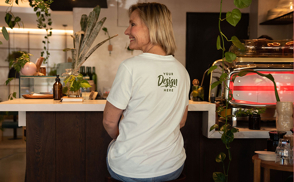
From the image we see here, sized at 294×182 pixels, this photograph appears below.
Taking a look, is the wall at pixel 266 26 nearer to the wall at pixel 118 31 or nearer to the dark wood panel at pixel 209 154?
the wall at pixel 118 31

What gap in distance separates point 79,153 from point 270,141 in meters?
1.33

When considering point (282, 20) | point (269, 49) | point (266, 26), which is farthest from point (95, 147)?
point (266, 26)

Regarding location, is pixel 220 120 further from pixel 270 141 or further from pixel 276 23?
pixel 276 23

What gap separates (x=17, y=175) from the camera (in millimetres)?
3381

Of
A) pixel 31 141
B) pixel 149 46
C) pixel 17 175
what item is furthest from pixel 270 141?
pixel 17 175

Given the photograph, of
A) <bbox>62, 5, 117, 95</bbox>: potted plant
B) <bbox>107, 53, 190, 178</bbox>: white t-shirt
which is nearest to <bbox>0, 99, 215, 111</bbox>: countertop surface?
<bbox>62, 5, 117, 95</bbox>: potted plant

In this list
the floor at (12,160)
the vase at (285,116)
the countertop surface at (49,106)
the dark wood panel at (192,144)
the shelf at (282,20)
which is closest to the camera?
the vase at (285,116)

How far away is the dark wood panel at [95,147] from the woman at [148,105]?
855 mm

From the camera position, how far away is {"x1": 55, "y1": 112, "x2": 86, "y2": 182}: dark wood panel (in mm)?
2018

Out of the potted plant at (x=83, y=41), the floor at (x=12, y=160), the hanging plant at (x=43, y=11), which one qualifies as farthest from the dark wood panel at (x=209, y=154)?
the floor at (x=12, y=160)

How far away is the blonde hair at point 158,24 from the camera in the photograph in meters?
1.17

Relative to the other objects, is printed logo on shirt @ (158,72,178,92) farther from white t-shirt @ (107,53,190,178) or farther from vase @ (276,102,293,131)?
vase @ (276,102,293,131)

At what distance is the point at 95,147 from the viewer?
6.72 feet

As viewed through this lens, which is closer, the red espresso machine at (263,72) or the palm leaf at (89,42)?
the red espresso machine at (263,72)
